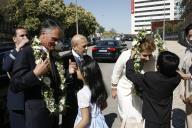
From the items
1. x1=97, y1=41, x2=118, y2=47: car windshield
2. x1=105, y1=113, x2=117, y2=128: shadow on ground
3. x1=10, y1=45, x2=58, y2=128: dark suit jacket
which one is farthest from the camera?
x1=97, y1=41, x2=118, y2=47: car windshield

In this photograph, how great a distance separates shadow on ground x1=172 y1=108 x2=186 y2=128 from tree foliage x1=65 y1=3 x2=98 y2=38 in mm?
52487

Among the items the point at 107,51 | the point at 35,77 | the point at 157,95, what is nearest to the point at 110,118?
the point at 157,95

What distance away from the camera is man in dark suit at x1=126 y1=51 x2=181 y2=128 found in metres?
4.62

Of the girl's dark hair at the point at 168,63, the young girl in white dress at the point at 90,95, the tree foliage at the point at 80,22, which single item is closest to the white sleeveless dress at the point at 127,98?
the girl's dark hair at the point at 168,63

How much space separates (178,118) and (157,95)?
449 centimetres

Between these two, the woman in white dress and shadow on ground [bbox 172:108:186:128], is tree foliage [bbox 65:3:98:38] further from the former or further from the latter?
the woman in white dress

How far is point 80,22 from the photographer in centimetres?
7156

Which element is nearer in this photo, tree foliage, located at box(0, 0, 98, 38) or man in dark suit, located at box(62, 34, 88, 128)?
man in dark suit, located at box(62, 34, 88, 128)

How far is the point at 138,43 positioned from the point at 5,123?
3.16 metres

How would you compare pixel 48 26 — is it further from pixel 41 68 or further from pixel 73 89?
pixel 73 89

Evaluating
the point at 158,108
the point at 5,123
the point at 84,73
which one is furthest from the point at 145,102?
the point at 5,123

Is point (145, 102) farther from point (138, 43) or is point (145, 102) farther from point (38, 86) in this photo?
point (38, 86)

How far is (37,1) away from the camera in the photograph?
51.5m

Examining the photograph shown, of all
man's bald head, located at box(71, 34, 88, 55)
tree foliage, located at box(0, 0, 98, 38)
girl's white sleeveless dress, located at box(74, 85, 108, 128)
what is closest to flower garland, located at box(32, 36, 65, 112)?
girl's white sleeveless dress, located at box(74, 85, 108, 128)
